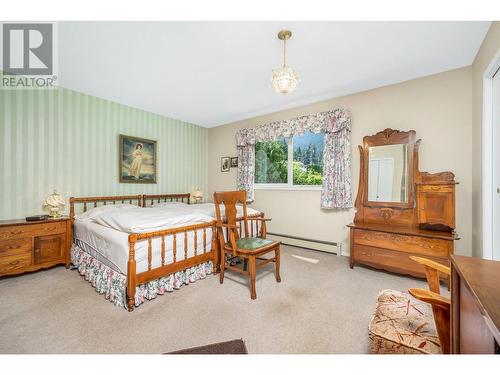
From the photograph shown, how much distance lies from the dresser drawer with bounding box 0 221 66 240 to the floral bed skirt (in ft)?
1.27

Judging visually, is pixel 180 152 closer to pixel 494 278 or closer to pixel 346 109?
pixel 346 109

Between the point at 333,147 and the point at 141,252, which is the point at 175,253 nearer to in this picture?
the point at 141,252

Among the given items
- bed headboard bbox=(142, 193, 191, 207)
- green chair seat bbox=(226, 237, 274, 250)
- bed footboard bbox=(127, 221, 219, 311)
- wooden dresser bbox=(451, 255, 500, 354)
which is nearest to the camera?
wooden dresser bbox=(451, 255, 500, 354)

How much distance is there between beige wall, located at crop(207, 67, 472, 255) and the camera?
2.64 meters

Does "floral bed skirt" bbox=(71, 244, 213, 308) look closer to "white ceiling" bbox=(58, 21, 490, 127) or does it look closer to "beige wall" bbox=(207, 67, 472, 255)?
"beige wall" bbox=(207, 67, 472, 255)

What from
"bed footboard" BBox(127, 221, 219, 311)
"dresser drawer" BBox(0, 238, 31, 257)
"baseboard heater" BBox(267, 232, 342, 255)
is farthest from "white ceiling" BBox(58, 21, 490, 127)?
"baseboard heater" BBox(267, 232, 342, 255)

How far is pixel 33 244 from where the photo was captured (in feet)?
8.90

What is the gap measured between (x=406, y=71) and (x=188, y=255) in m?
3.59

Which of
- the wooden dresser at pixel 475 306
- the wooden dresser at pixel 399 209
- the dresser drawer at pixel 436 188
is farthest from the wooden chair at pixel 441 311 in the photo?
the dresser drawer at pixel 436 188

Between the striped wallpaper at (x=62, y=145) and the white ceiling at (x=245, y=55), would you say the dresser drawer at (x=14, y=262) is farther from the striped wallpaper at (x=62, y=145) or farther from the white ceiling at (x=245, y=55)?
the white ceiling at (x=245, y=55)

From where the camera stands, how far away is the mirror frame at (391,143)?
9.51 ft

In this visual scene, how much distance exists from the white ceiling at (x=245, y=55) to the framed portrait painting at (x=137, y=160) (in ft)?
2.62
